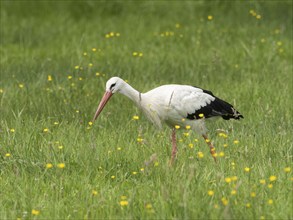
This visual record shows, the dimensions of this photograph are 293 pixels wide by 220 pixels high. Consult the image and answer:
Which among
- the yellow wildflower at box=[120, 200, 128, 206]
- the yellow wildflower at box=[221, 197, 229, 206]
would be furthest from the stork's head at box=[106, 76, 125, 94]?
the yellow wildflower at box=[221, 197, 229, 206]

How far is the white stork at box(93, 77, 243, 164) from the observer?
6828 mm

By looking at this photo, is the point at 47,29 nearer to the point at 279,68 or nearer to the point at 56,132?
the point at 279,68

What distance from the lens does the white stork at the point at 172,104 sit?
6.83 m

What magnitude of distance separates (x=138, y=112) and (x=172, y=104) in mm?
1219

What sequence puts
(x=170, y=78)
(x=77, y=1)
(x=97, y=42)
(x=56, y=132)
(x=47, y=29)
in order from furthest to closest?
(x=77, y=1)
(x=47, y=29)
(x=97, y=42)
(x=170, y=78)
(x=56, y=132)

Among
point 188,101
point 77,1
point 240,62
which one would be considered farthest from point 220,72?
point 77,1

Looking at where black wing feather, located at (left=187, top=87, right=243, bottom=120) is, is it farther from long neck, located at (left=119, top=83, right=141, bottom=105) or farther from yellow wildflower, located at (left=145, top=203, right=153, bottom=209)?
yellow wildflower, located at (left=145, top=203, right=153, bottom=209)

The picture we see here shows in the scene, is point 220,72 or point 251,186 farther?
point 220,72

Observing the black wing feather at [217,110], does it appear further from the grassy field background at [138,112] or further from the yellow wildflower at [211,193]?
the yellow wildflower at [211,193]

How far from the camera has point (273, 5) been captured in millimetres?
13023

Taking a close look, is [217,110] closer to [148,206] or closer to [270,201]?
[270,201]

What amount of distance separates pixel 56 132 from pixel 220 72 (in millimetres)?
3640

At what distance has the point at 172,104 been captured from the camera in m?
6.86

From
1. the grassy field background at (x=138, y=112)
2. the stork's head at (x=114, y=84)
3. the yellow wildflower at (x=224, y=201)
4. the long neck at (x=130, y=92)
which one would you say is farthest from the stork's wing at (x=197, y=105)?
the yellow wildflower at (x=224, y=201)
